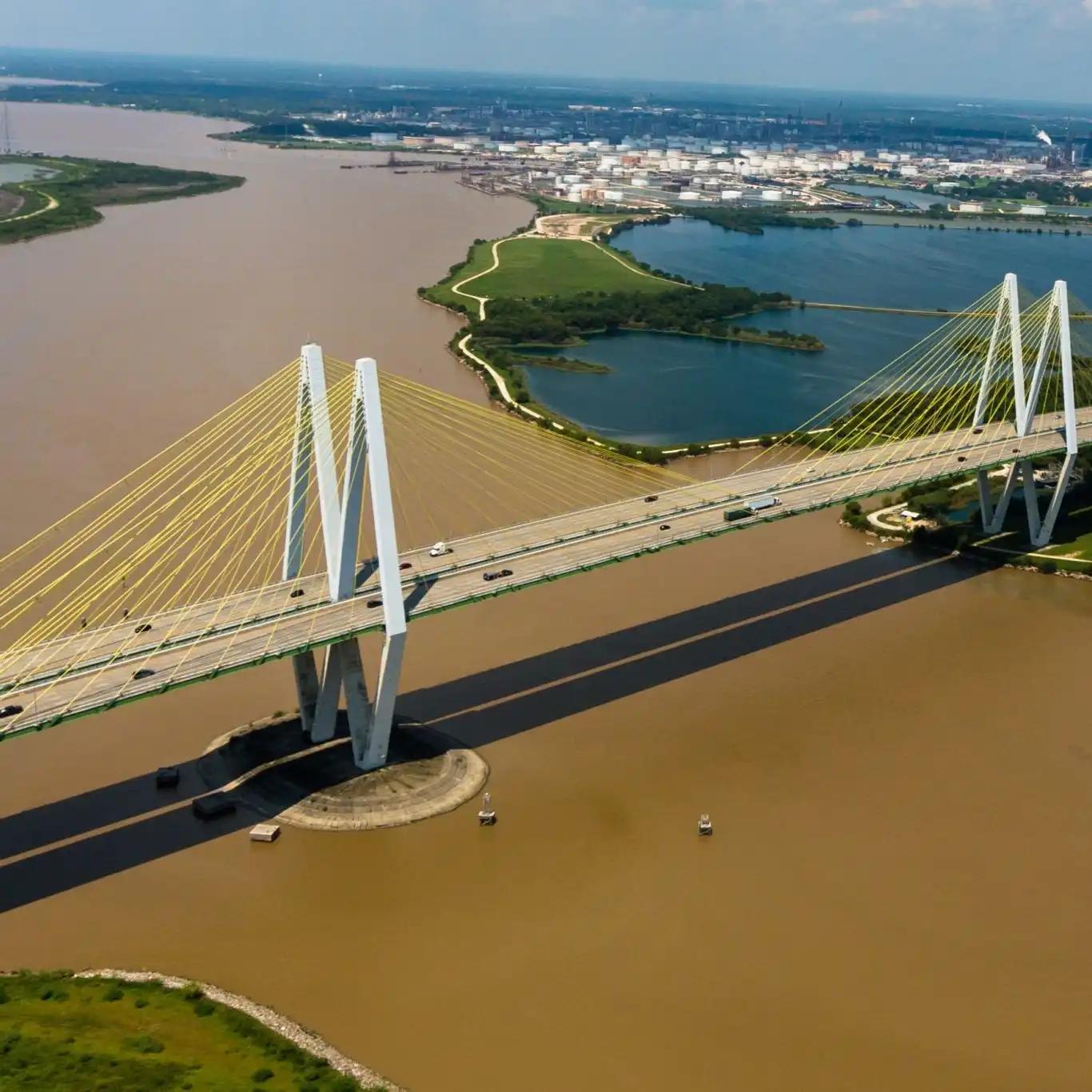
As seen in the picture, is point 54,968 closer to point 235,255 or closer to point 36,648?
point 36,648

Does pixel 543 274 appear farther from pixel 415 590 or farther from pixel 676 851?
pixel 676 851

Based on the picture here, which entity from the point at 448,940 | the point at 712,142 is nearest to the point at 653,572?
the point at 448,940

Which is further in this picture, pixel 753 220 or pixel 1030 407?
pixel 753 220

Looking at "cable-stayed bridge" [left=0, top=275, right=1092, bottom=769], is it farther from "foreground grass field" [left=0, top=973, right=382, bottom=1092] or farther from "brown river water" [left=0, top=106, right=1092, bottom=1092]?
"foreground grass field" [left=0, top=973, right=382, bottom=1092]

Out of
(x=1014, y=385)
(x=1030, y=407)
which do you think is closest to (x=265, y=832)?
(x=1030, y=407)

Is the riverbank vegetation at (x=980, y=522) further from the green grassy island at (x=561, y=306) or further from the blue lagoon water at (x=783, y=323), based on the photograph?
the blue lagoon water at (x=783, y=323)

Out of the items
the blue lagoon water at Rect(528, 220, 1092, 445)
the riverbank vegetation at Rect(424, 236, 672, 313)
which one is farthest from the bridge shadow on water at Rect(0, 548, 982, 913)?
the riverbank vegetation at Rect(424, 236, 672, 313)
